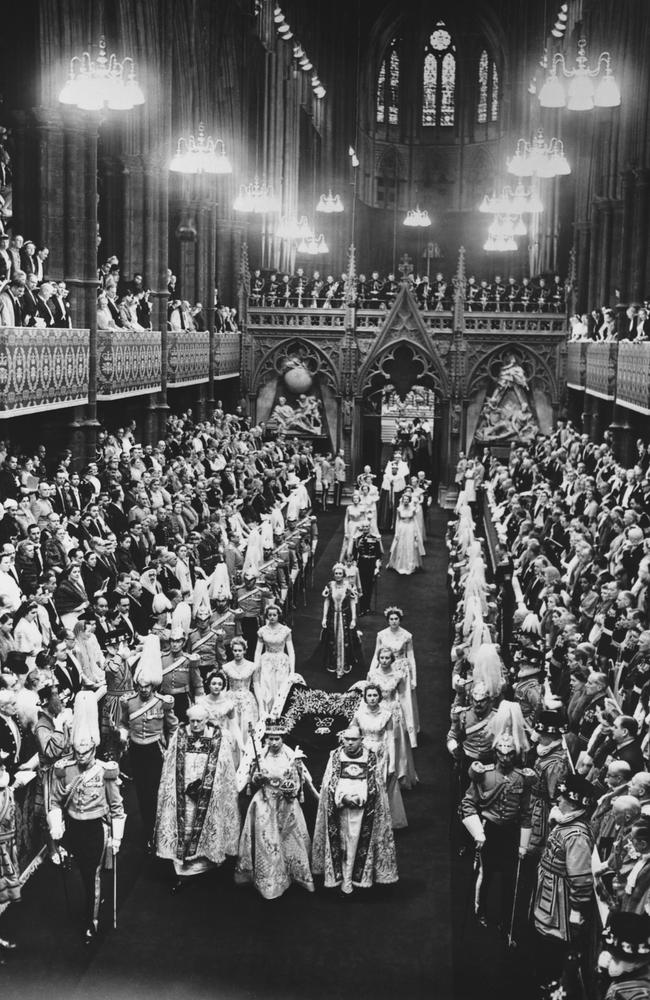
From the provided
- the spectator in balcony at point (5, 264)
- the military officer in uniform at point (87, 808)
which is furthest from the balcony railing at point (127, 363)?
the military officer in uniform at point (87, 808)

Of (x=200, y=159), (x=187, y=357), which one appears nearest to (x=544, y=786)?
(x=200, y=159)

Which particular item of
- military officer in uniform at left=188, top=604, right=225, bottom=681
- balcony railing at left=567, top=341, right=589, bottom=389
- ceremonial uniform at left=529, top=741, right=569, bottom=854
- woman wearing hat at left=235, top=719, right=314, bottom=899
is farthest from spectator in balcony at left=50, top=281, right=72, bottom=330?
balcony railing at left=567, top=341, right=589, bottom=389

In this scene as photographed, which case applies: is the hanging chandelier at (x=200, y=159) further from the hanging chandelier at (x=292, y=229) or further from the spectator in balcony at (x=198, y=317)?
the hanging chandelier at (x=292, y=229)

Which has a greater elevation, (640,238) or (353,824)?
(640,238)

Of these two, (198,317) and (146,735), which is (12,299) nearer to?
(146,735)

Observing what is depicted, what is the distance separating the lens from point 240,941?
31.3 feet

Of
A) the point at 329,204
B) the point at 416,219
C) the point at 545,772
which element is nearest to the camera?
the point at 545,772

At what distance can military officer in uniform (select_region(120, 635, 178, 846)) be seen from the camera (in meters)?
11.3

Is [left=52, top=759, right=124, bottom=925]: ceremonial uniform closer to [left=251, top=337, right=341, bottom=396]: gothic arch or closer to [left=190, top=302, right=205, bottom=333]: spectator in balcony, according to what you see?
[left=190, top=302, right=205, bottom=333]: spectator in balcony

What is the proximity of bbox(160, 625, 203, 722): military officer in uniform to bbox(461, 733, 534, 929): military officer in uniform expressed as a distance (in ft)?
15.8

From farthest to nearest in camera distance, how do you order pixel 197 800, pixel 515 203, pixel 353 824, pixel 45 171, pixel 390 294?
pixel 515 203, pixel 390 294, pixel 45 171, pixel 197 800, pixel 353 824

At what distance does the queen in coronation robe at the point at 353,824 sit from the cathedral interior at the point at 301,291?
33cm

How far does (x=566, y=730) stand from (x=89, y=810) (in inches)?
194

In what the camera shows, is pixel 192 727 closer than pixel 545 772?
No
